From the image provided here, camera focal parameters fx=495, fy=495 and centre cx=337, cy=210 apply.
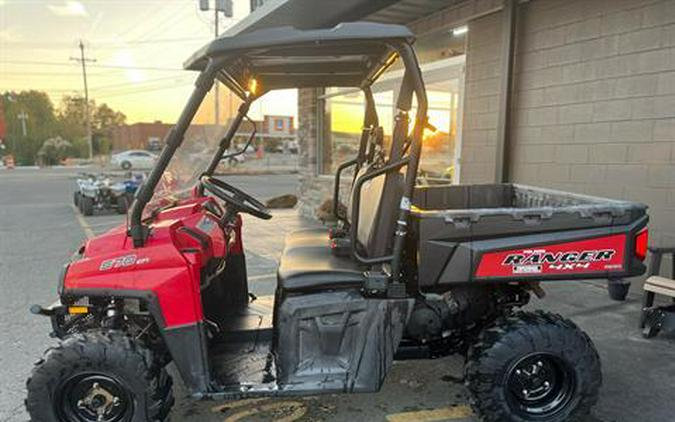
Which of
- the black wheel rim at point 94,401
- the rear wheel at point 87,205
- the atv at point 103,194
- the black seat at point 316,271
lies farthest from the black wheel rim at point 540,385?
the rear wheel at point 87,205

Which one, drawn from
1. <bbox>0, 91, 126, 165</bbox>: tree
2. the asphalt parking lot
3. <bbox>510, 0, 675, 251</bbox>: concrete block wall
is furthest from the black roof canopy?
<bbox>0, 91, 126, 165</bbox>: tree

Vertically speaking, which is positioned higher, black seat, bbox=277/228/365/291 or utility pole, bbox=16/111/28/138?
utility pole, bbox=16/111/28/138

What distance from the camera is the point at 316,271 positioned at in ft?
8.92

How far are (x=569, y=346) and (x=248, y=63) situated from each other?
2429 millimetres

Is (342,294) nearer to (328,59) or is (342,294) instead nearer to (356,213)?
(356,213)

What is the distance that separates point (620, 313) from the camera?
180 inches

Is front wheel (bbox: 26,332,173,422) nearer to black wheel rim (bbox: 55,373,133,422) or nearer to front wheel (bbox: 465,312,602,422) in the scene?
black wheel rim (bbox: 55,373,133,422)

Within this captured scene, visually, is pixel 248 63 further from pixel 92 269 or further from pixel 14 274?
pixel 14 274

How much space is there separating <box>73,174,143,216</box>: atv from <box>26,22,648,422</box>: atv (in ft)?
30.9

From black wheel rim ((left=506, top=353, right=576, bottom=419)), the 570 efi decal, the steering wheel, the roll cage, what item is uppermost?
the roll cage

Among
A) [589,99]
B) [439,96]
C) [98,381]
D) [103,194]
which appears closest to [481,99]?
[439,96]

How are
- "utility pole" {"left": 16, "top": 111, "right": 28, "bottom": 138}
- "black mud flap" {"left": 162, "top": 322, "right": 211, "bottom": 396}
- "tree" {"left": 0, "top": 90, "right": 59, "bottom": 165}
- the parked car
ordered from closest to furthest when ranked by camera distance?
"black mud flap" {"left": 162, "top": 322, "right": 211, "bottom": 396}, the parked car, "tree" {"left": 0, "top": 90, "right": 59, "bottom": 165}, "utility pole" {"left": 16, "top": 111, "right": 28, "bottom": 138}

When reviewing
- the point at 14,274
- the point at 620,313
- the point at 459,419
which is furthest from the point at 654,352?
the point at 14,274

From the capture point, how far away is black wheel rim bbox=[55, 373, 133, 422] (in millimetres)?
2445
